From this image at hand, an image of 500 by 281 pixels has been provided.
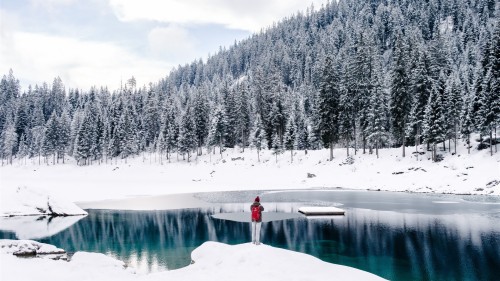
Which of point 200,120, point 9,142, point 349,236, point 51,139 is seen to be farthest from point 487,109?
point 9,142

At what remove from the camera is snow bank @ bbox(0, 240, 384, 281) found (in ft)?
41.2

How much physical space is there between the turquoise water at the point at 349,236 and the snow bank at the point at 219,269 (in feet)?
8.96

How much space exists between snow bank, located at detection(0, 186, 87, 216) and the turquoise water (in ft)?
7.80

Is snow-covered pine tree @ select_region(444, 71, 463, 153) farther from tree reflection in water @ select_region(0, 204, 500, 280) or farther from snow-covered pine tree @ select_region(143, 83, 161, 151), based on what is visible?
snow-covered pine tree @ select_region(143, 83, 161, 151)

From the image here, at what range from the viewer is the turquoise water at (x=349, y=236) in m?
18.8

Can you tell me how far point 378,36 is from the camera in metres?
170

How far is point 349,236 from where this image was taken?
25.9 meters

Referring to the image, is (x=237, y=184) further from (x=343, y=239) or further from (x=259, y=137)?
(x=343, y=239)

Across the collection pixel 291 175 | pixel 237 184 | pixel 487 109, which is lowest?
pixel 237 184

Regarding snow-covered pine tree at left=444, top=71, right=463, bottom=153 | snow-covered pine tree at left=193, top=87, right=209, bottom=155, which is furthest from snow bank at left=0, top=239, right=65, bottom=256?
snow-covered pine tree at left=193, top=87, right=209, bottom=155

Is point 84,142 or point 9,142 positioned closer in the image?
point 84,142

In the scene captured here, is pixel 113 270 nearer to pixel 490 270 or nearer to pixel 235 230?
pixel 235 230

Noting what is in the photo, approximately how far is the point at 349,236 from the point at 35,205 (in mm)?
30574

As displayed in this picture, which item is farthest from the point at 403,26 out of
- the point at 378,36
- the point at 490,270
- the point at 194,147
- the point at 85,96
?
the point at 490,270
